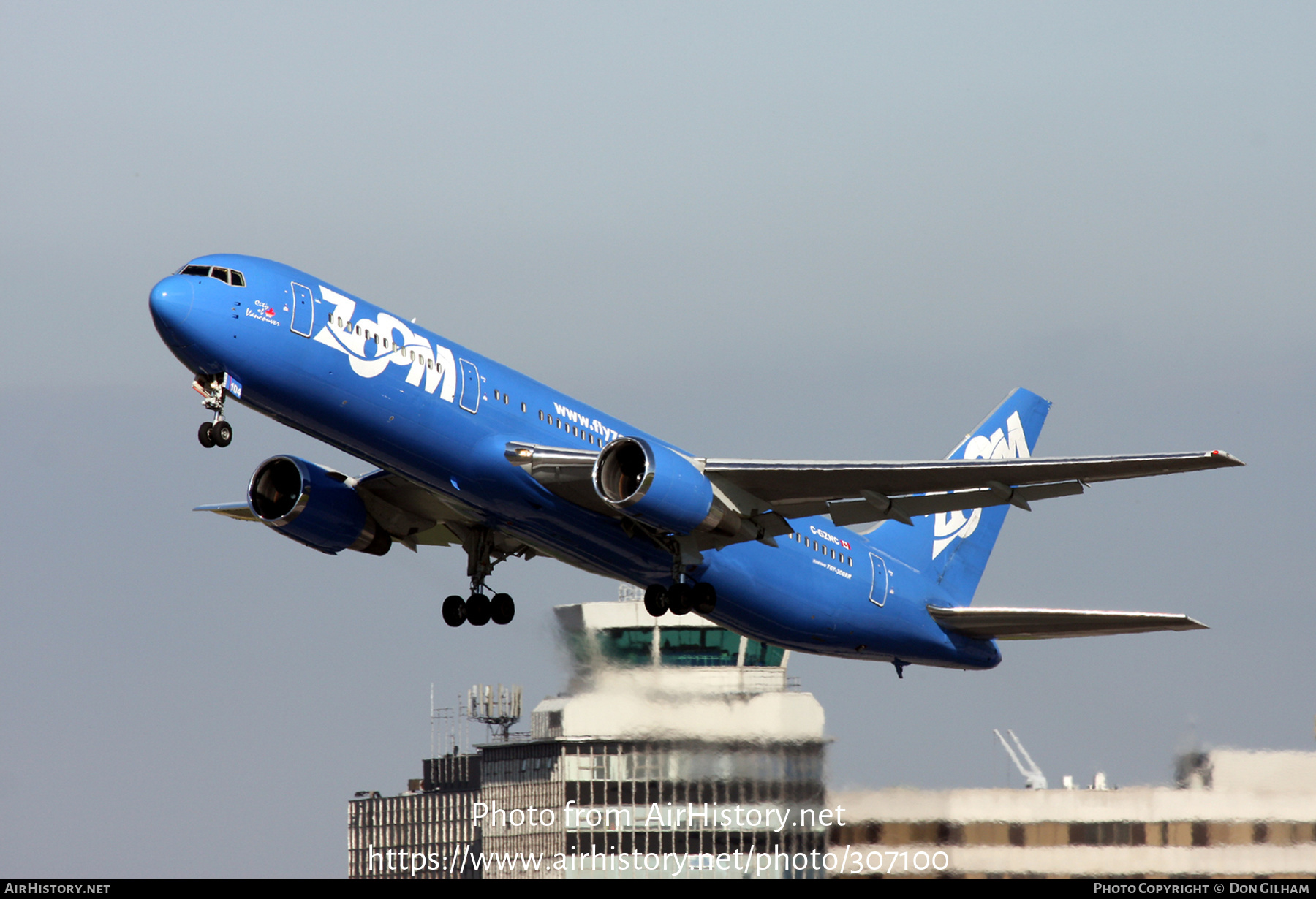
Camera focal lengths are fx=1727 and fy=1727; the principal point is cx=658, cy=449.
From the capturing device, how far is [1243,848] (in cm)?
2945

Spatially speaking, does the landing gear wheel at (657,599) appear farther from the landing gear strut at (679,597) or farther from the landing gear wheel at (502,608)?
the landing gear wheel at (502,608)

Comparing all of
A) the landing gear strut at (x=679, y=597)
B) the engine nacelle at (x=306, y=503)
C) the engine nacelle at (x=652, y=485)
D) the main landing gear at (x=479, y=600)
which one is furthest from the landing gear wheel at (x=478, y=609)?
the engine nacelle at (x=652, y=485)

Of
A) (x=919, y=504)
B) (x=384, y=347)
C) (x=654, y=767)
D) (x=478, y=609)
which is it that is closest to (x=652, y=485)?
(x=384, y=347)

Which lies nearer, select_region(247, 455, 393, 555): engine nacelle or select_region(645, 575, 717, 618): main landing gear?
select_region(645, 575, 717, 618): main landing gear

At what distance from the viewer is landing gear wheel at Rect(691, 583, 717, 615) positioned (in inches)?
1262

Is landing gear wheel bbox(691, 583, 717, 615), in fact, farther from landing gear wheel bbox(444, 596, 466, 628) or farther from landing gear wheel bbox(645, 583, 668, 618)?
landing gear wheel bbox(444, 596, 466, 628)

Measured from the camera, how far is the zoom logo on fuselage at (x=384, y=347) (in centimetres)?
2731

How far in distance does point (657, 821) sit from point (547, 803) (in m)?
16.1

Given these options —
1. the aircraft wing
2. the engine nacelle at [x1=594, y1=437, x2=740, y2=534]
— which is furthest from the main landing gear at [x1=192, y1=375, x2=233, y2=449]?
the aircraft wing

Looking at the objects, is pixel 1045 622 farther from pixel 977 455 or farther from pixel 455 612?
pixel 455 612

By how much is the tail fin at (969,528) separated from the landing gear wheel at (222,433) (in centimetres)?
1606

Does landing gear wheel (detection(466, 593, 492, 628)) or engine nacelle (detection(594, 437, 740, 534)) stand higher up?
engine nacelle (detection(594, 437, 740, 534))
